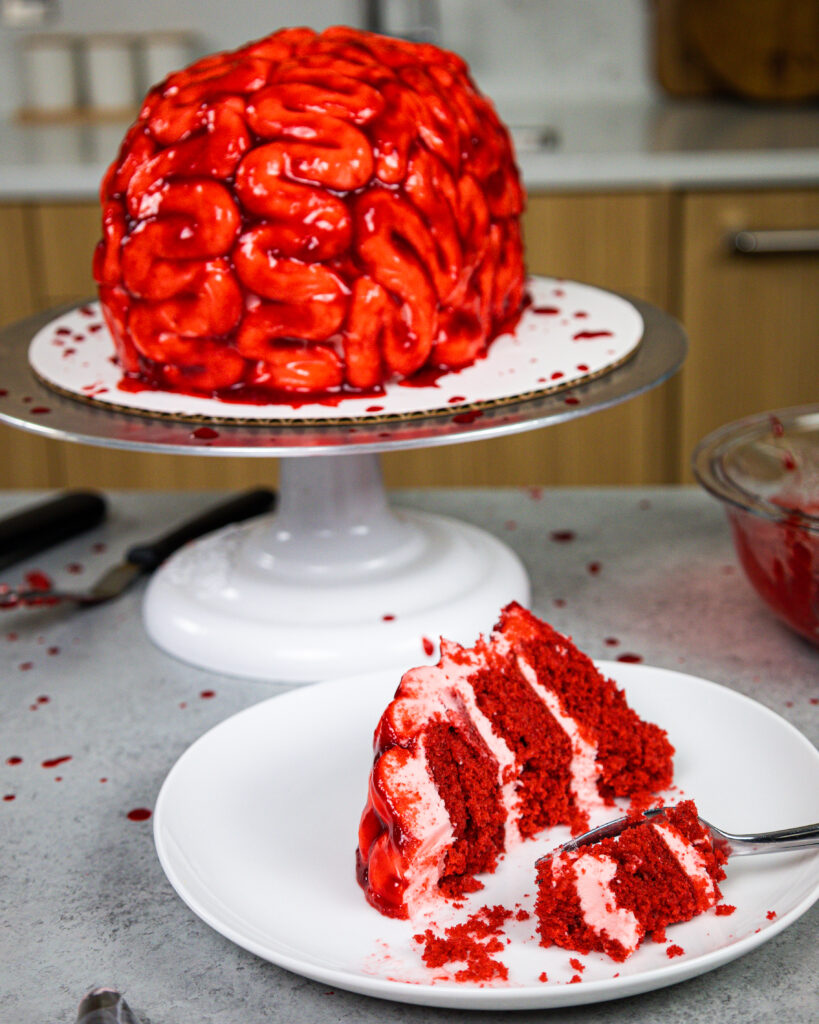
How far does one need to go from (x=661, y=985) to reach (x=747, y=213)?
1.94 meters

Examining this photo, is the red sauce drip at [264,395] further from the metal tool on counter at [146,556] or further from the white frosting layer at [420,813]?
the white frosting layer at [420,813]

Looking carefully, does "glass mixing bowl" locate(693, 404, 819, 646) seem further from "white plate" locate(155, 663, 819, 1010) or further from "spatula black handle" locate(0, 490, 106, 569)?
"spatula black handle" locate(0, 490, 106, 569)

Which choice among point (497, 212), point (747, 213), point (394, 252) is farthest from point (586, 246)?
point (394, 252)

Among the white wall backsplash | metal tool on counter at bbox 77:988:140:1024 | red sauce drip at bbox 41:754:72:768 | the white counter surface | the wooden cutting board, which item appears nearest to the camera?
metal tool on counter at bbox 77:988:140:1024

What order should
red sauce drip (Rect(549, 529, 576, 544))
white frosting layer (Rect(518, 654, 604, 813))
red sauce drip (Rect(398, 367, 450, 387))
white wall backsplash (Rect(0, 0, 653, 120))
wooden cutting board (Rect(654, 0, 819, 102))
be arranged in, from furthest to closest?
white wall backsplash (Rect(0, 0, 653, 120)), wooden cutting board (Rect(654, 0, 819, 102)), red sauce drip (Rect(549, 529, 576, 544)), red sauce drip (Rect(398, 367, 450, 387)), white frosting layer (Rect(518, 654, 604, 813))

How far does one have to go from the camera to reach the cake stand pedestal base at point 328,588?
3.25 ft

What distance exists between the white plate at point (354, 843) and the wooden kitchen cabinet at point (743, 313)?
1.63 metres

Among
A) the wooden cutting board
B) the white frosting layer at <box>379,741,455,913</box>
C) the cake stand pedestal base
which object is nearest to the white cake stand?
the cake stand pedestal base

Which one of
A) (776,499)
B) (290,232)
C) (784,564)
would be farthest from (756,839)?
(290,232)

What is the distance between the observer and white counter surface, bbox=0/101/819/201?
2277mm

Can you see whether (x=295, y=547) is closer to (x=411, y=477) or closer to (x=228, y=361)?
(x=228, y=361)

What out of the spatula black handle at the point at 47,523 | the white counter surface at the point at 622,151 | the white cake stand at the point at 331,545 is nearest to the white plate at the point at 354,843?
the white cake stand at the point at 331,545

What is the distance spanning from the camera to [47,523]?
1.26 metres

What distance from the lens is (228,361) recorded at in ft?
3.22
